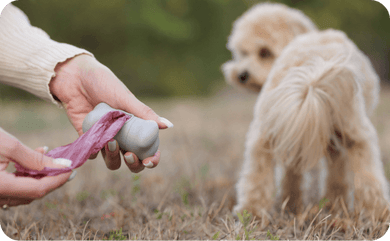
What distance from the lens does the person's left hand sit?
1.05 metres

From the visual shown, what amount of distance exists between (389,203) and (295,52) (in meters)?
0.88

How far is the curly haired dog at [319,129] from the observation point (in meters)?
1.38

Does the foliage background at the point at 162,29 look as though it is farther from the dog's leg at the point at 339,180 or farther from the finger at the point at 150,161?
the dog's leg at the point at 339,180

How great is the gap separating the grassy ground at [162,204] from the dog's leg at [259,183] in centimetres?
9

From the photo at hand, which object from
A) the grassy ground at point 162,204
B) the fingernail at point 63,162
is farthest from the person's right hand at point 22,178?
the grassy ground at point 162,204

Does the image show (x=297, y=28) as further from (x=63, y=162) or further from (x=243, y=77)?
(x=63, y=162)

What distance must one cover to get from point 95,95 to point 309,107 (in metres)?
0.88

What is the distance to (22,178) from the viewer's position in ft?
3.02

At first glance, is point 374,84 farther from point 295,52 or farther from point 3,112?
point 3,112

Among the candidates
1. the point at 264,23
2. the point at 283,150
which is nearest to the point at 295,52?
the point at 283,150

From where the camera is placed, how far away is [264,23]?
8.02 ft

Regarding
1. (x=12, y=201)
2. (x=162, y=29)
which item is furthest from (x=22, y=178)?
(x=162, y=29)

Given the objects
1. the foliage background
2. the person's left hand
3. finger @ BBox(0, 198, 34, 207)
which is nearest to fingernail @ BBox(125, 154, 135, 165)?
the person's left hand

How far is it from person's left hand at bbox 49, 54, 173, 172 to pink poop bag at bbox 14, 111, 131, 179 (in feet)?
0.16
